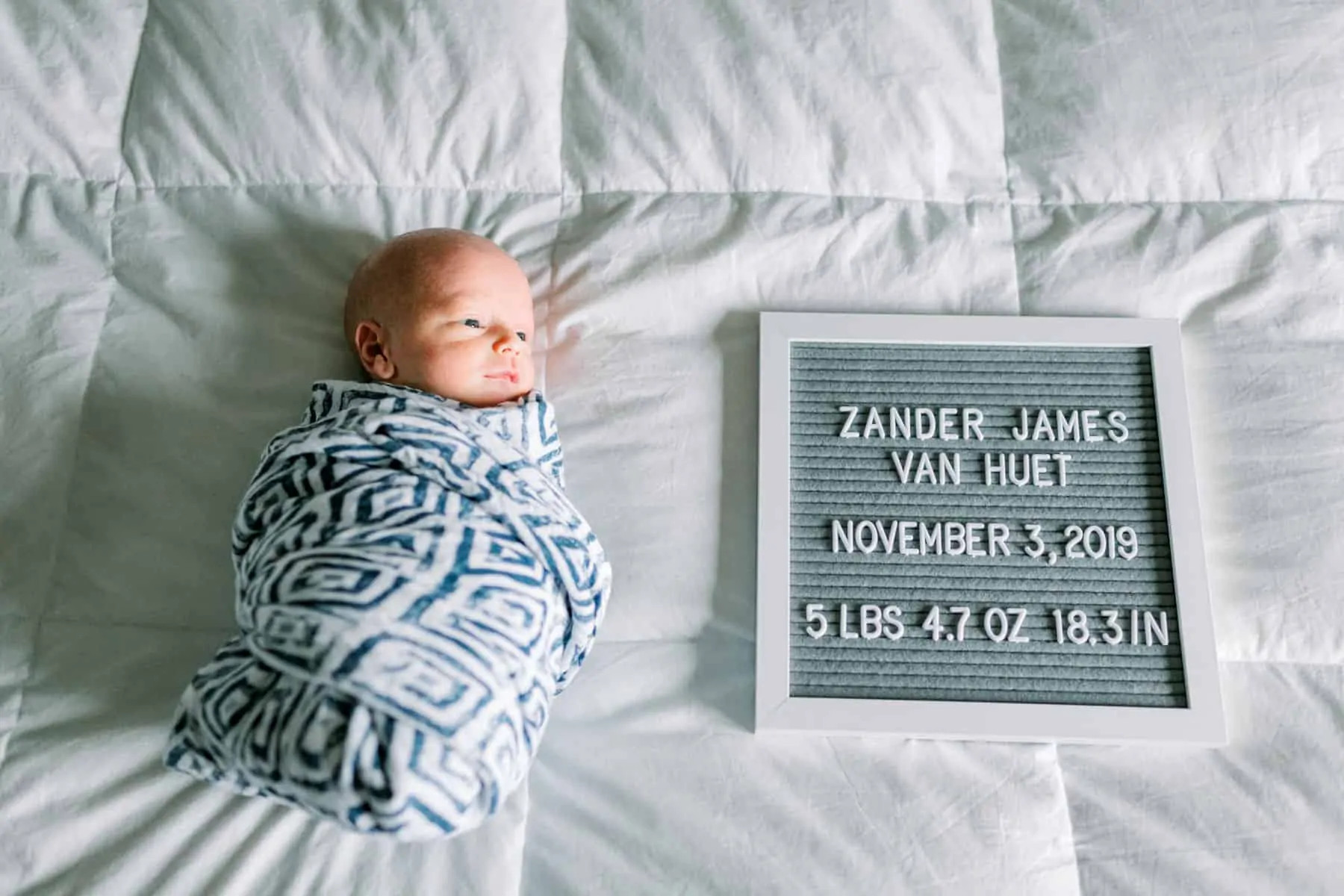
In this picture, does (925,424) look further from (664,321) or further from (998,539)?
(664,321)

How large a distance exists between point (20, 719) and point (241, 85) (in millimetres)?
623

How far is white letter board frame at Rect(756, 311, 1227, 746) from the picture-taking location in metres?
0.94

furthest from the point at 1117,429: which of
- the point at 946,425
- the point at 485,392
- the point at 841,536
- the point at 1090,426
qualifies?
the point at 485,392

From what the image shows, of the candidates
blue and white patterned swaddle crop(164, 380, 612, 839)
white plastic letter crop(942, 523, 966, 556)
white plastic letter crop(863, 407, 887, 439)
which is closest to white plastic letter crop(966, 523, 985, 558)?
white plastic letter crop(942, 523, 966, 556)

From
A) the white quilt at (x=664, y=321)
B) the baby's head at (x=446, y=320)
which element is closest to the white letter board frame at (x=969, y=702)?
the white quilt at (x=664, y=321)

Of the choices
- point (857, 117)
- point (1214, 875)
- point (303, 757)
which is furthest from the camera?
point (857, 117)

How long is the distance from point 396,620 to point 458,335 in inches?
10.5

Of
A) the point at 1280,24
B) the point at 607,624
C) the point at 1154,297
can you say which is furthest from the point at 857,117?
the point at 607,624

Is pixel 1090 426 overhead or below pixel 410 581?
overhead

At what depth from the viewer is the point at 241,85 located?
114cm

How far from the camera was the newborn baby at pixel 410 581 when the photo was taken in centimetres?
79

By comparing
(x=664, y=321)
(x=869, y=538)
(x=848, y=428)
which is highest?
(x=664, y=321)

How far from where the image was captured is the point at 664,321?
1.08 m

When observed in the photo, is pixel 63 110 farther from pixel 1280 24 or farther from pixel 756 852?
pixel 1280 24
